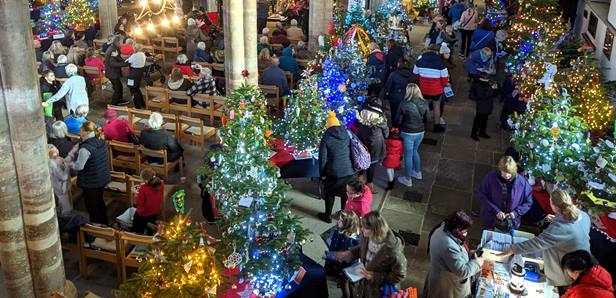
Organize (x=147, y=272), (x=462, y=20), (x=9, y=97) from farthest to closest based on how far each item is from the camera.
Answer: (x=462, y=20) → (x=9, y=97) → (x=147, y=272)

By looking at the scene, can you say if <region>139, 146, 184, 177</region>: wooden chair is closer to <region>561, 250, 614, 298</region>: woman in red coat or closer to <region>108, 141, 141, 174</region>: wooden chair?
<region>108, 141, 141, 174</region>: wooden chair

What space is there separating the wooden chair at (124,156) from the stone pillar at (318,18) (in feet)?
22.8

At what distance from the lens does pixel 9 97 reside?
5.17m

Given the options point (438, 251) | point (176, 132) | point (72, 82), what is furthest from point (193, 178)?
point (438, 251)

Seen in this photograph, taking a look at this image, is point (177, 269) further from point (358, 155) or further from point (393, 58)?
point (393, 58)

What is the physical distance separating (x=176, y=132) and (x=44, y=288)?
460 cm

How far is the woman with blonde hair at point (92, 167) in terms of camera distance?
7.51 metres

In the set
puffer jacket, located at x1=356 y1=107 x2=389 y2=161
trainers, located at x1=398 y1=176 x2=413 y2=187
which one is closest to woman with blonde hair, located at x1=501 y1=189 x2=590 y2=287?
puffer jacket, located at x1=356 y1=107 x2=389 y2=161

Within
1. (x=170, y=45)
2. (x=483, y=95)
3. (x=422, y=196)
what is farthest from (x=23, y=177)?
(x=170, y=45)

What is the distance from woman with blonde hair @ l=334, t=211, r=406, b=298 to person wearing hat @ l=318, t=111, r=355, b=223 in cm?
220

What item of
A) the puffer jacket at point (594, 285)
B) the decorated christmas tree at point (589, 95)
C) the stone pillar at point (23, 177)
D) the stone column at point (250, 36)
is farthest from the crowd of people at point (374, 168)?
the stone column at point (250, 36)

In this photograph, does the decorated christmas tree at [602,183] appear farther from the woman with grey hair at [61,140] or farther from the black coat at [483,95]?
the woman with grey hair at [61,140]

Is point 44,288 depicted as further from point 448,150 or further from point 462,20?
point 462,20

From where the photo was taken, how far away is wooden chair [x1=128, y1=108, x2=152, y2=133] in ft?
33.2
